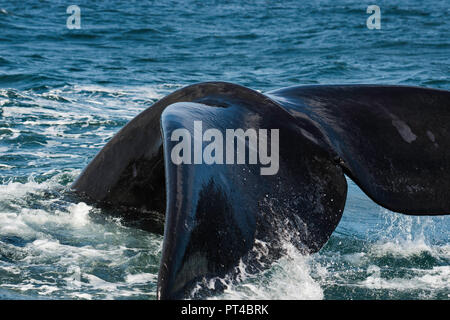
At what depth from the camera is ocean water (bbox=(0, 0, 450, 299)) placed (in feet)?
13.3

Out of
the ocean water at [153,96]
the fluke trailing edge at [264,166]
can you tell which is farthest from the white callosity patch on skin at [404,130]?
the ocean water at [153,96]

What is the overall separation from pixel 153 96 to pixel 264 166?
956 cm

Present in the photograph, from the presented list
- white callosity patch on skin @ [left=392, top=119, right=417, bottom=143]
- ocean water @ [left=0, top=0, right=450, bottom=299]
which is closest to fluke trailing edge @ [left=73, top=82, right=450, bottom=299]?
white callosity patch on skin @ [left=392, top=119, right=417, bottom=143]

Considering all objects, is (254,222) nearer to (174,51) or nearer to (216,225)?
(216,225)

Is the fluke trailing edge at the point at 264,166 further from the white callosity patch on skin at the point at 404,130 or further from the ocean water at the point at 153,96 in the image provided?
the ocean water at the point at 153,96

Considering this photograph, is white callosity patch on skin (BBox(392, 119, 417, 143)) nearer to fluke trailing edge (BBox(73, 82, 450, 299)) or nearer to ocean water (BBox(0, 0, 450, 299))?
fluke trailing edge (BBox(73, 82, 450, 299))

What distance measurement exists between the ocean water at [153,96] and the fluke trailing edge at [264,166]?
175 mm

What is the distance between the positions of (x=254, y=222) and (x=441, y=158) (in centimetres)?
133

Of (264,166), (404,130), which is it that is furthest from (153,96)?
(264,166)

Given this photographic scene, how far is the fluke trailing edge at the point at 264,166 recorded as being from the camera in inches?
113

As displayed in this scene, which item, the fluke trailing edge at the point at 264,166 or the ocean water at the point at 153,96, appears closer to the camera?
the fluke trailing edge at the point at 264,166

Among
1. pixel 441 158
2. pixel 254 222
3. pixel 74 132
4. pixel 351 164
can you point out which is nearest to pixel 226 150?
pixel 254 222

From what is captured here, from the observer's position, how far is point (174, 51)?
18.8 meters

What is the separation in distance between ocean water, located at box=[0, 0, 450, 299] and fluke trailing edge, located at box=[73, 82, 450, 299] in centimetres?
18
